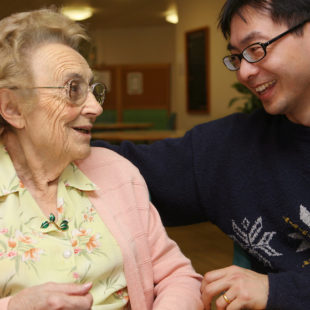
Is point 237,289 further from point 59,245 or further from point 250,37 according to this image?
point 250,37

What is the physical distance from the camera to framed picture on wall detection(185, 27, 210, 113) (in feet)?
20.7

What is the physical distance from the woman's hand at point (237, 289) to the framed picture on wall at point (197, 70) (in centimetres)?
518

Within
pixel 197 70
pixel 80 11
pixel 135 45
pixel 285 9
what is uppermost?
pixel 80 11

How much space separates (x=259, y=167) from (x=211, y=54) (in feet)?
16.2

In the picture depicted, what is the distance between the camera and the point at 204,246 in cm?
→ 430

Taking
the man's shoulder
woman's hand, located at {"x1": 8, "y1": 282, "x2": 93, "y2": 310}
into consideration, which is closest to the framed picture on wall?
the man's shoulder

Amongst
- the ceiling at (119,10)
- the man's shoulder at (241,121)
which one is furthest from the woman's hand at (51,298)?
the ceiling at (119,10)

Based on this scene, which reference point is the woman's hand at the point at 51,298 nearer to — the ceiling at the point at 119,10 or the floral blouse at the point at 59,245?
the floral blouse at the point at 59,245

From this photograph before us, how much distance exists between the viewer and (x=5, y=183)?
1309mm

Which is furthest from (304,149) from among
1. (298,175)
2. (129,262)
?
(129,262)

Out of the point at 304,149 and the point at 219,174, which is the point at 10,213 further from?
the point at 304,149

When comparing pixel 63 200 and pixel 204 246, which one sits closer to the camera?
pixel 63 200

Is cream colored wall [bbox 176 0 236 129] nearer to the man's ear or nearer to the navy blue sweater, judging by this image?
the navy blue sweater

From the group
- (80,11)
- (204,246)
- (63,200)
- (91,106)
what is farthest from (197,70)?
(63,200)
